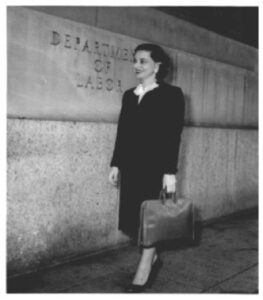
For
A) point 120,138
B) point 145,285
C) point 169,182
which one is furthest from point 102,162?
point 145,285

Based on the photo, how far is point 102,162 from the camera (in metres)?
4.39

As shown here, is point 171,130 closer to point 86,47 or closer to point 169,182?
point 169,182

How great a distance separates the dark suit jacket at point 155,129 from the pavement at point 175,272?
3.30ft

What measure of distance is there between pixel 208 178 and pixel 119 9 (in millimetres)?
2685

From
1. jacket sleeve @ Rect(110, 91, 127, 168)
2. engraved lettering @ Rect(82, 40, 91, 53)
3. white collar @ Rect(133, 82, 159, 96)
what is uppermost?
engraved lettering @ Rect(82, 40, 91, 53)

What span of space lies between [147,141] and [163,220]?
0.69m

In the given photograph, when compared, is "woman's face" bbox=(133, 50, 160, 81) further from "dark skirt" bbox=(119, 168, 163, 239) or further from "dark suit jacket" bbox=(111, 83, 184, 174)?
"dark skirt" bbox=(119, 168, 163, 239)

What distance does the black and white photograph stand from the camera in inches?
137

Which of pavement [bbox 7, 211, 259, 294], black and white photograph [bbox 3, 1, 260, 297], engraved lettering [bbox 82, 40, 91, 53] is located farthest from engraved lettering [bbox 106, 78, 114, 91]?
pavement [bbox 7, 211, 259, 294]

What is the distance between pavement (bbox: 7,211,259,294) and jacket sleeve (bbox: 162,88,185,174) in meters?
1.05

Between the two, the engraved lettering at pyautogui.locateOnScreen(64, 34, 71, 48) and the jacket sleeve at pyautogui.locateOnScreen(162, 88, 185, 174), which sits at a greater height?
the engraved lettering at pyautogui.locateOnScreen(64, 34, 71, 48)

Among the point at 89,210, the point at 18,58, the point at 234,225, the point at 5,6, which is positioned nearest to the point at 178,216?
the point at 89,210
